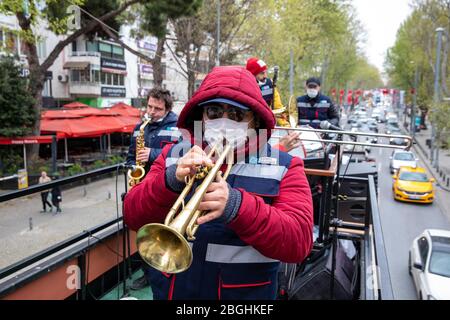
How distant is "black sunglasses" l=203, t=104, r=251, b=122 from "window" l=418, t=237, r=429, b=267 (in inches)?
313

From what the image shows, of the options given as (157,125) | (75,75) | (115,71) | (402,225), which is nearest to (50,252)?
(157,125)

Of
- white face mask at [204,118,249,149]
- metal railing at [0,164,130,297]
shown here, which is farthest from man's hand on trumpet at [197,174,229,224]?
metal railing at [0,164,130,297]

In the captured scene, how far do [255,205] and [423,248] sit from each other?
28.2 feet

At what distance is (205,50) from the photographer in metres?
20.3

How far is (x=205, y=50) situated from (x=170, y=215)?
64.1ft

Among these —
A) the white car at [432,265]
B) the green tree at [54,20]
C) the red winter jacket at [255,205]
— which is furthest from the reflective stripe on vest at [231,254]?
the green tree at [54,20]

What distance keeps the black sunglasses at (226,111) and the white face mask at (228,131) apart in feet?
0.07

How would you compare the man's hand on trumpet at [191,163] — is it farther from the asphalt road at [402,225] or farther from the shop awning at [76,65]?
the shop awning at [76,65]

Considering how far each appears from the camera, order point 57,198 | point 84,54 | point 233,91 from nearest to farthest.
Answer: point 233,91 < point 57,198 < point 84,54

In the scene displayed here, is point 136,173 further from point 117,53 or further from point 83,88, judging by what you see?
point 117,53

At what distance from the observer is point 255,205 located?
1.69 m

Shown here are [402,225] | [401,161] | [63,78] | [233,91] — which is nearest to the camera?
[233,91]
